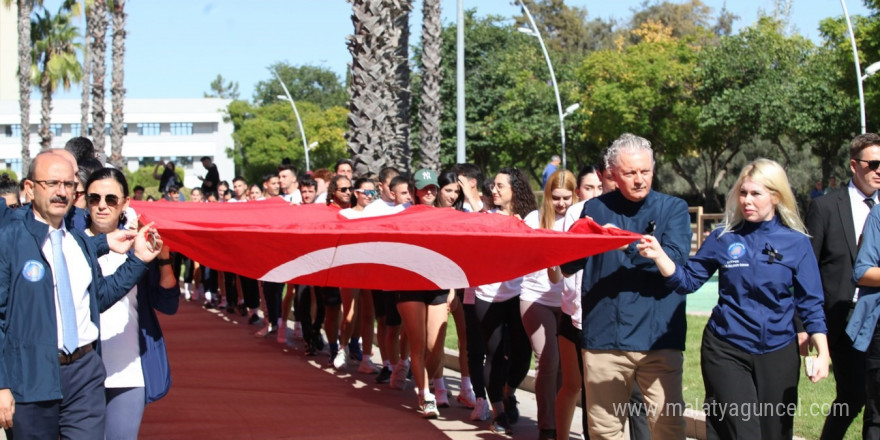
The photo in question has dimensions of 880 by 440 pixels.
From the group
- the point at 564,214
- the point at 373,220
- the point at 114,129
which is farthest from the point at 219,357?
the point at 114,129

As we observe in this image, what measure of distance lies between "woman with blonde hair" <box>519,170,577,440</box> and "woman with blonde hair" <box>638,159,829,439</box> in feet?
6.68

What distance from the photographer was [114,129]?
30.0 m

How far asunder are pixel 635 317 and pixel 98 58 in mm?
27681

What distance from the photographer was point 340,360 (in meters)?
11.2

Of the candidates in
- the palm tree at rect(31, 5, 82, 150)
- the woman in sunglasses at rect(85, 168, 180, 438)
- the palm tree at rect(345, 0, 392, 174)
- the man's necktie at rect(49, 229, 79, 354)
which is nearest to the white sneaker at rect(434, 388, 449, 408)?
the woman in sunglasses at rect(85, 168, 180, 438)

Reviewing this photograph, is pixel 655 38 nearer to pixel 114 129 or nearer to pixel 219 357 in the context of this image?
pixel 114 129

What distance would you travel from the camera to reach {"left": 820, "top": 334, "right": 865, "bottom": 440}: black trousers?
6137 millimetres

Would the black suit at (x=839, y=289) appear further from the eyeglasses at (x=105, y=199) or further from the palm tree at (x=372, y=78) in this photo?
the palm tree at (x=372, y=78)

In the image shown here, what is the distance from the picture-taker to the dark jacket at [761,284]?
17.0ft

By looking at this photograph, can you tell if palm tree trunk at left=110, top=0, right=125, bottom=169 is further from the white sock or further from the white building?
the white building

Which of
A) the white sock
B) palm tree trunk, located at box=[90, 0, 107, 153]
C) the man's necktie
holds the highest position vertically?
palm tree trunk, located at box=[90, 0, 107, 153]

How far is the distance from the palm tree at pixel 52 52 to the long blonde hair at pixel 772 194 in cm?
4053

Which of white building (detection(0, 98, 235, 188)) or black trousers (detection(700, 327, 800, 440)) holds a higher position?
white building (detection(0, 98, 235, 188))

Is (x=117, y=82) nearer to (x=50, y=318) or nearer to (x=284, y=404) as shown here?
(x=284, y=404)
